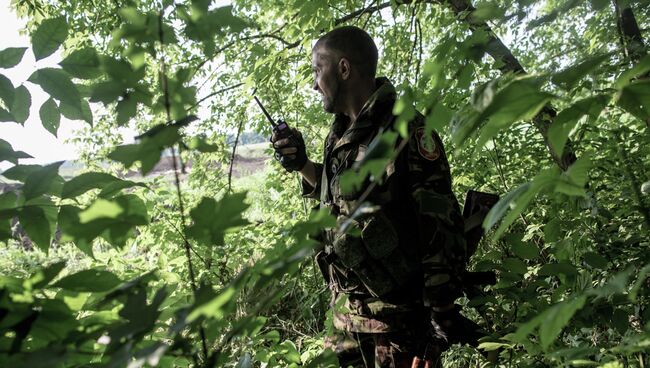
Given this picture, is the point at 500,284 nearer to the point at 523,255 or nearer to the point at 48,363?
the point at 523,255

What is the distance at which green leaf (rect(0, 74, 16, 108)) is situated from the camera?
42.9 inches

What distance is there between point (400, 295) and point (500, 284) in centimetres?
53

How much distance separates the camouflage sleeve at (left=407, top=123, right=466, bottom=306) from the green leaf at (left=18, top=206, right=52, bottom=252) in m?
1.16

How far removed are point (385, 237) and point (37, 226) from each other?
1.14 metres

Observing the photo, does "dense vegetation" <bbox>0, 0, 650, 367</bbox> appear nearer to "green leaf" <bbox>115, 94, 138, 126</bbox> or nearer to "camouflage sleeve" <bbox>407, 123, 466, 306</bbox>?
"green leaf" <bbox>115, 94, 138, 126</bbox>

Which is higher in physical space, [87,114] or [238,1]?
[238,1]

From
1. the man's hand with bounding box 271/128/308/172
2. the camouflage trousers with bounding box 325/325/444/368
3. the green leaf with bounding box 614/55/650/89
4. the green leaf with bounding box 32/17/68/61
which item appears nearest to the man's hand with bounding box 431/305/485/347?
the camouflage trousers with bounding box 325/325/444/368

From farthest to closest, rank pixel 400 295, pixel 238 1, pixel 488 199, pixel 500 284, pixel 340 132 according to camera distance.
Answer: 1. pixel 238 1
2. pixel 340 132
3. pixel 400 295
4. pixel 488 199
5. pixel 500 284

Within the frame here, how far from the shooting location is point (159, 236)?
367cm

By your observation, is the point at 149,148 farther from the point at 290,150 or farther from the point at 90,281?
the point at 290,150

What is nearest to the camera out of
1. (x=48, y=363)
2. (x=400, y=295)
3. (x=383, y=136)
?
(x=48, y=363)

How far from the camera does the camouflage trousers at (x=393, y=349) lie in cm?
178

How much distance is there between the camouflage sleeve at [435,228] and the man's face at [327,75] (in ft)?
1.82

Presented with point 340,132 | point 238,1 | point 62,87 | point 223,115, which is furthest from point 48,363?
point 223,115
